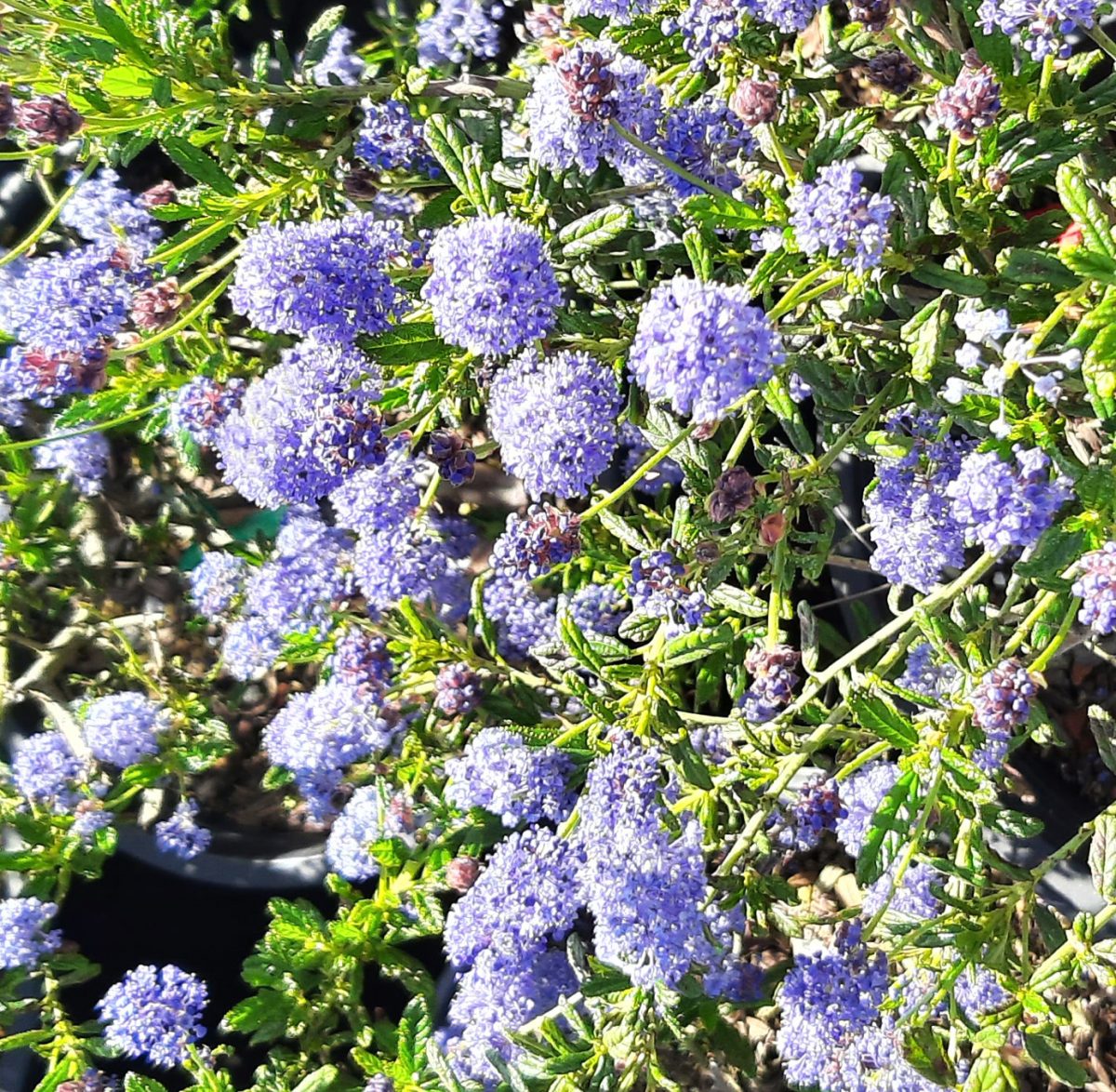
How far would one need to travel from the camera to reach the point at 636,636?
1578mm

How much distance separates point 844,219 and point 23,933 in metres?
1.76

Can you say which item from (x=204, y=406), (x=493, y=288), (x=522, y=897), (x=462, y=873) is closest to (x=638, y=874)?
(x=522, y=897)

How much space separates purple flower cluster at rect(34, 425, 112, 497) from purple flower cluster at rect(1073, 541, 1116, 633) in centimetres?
178

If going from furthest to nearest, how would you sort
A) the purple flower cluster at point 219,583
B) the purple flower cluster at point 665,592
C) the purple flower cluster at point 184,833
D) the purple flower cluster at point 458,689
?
the purple flower cluster at point 184,833
the purple flower cluster at point 219,583
the purple flower cluster at point 458,689
the purple flower cluster at point 665,592

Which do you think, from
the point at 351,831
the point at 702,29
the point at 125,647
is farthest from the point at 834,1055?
the point at 125,647

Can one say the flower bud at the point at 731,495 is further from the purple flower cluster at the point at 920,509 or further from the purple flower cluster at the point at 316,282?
the purple flower cluster at the point at 316,282

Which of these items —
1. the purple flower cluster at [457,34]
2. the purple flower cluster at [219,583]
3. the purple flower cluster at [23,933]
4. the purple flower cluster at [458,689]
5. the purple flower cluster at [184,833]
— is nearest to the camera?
the purple flower cluster at [458,689]

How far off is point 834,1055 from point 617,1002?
0.29 metres

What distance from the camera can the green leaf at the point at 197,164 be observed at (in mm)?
1429

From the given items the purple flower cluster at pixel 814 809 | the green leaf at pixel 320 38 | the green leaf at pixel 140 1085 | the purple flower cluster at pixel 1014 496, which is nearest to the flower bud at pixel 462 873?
the purple flower cluster at pixel 814 809

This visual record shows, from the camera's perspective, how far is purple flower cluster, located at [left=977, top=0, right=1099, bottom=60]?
41.4 inches

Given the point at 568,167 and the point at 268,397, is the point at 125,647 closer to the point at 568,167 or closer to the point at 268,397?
the point at 268,397

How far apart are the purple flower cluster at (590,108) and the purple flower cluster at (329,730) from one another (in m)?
0.81

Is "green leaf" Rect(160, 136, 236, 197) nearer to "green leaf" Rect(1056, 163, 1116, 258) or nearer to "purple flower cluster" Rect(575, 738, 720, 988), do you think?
"purple flower cluster" Rect(575, 738, 720, 988)
